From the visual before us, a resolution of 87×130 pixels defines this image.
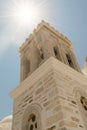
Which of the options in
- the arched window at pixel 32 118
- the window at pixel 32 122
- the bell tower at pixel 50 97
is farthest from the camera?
the window at pixel 32 122

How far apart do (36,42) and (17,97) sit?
9.87ft

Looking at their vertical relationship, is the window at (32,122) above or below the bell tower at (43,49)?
below

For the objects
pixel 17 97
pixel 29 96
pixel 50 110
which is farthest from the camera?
pixel 17 97

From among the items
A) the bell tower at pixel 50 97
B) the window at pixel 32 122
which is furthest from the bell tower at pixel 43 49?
the window at pixel 32 122

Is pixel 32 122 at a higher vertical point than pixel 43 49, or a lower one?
lower

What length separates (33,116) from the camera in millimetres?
5480

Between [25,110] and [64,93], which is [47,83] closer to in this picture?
[64,93]

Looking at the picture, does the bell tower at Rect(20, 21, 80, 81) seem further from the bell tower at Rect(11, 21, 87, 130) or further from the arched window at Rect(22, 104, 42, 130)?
the arched window at Rect(22, 104, 42, 130)

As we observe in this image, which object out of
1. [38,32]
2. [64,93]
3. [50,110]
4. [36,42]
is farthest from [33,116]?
[38,32]

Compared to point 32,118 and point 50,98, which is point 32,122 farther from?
point 50,98

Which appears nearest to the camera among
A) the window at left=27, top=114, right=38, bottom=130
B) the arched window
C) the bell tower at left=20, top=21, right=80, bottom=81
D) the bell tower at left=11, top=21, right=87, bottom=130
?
the bell tower at left=11, top=21, right=87, bottom=130

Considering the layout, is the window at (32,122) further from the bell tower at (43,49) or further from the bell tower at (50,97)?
the bell tower at (43,49)

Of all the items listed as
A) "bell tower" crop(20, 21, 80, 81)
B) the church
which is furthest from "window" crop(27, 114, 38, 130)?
"bell tower" crop(20, 21, 80, 81)

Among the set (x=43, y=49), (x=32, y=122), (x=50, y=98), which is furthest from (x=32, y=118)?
(x=43, y=49)
